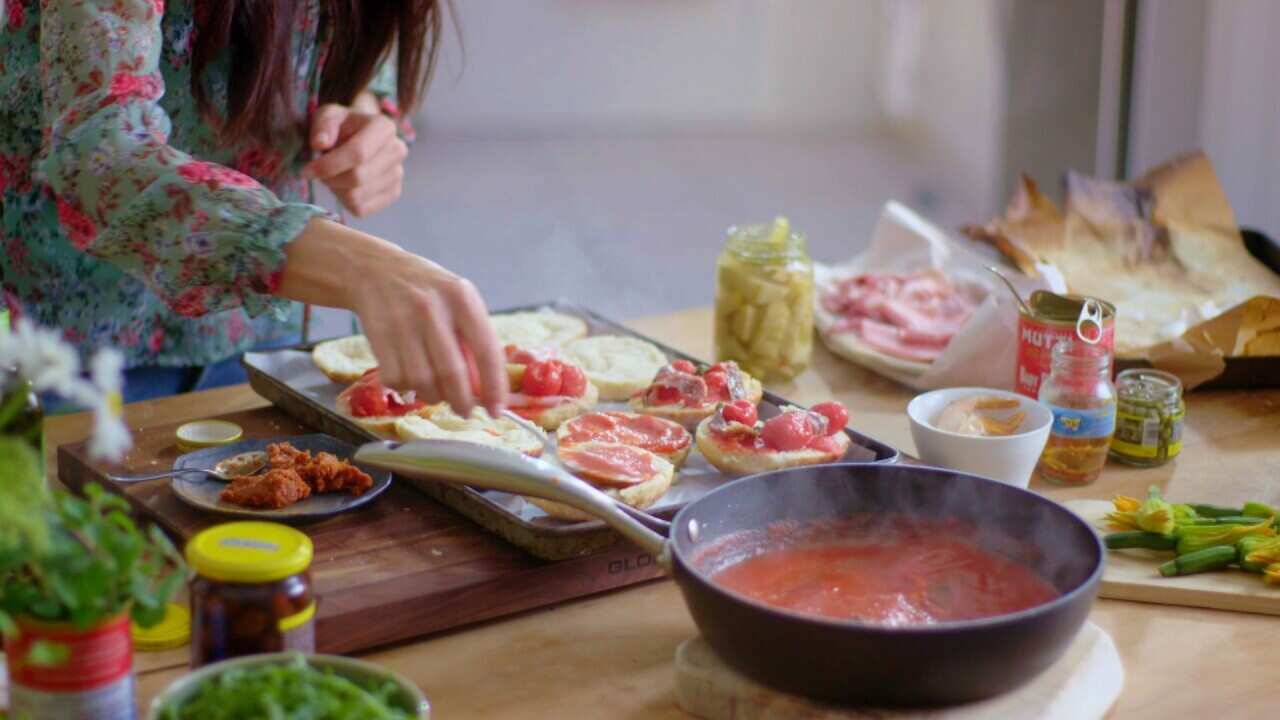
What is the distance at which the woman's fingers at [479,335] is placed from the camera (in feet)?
4.58

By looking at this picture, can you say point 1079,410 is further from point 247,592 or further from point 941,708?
point 247,592

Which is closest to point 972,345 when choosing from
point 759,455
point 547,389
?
point 759,455

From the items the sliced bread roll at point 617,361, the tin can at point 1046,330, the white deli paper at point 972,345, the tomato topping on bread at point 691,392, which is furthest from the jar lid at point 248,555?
the white deli paper at point 972,345

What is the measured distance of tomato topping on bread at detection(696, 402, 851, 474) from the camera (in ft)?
5.92

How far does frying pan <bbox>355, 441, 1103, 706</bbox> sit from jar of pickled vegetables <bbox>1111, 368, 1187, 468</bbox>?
62 cm

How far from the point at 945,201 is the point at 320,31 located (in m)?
4.74

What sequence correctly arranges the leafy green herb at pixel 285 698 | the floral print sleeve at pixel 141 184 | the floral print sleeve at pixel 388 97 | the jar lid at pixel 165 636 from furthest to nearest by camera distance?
the floral print sleeve at pixel 388 97
the floral print sleeve at pixel 141 184
the jar lid at pixel 165 636
the leafy green herb at pixel 285 698

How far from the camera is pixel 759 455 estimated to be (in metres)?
1.80

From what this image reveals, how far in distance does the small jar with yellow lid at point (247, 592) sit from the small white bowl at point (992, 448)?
938 mm

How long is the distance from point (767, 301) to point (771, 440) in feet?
1.56

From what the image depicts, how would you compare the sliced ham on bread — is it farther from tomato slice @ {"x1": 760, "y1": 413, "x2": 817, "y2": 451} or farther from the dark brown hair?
the dark brown hair

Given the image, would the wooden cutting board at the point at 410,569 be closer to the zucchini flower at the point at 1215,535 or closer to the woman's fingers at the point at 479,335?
the woman's fingers at the point at 479,335

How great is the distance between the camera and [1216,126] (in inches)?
152

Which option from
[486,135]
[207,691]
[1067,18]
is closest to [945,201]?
[1067,18]
